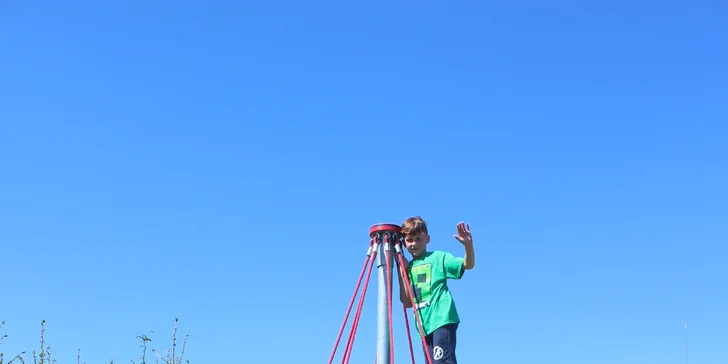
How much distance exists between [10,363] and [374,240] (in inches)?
150

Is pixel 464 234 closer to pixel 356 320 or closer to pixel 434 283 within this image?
pixel 434 283

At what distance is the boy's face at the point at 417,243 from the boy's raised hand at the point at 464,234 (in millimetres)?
467

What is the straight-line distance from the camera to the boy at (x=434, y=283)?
17.4 feet

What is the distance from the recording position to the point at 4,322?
7.32 meters

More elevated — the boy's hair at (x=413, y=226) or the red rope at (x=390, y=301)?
the boy's hair at (x=413, y=226)

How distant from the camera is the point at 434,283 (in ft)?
18.2

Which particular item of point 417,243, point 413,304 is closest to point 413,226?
point 417,243

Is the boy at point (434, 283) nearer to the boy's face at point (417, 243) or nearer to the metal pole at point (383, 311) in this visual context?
the boy's face at point (417, 243)

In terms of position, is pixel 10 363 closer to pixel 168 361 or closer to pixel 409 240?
pixel 168 361

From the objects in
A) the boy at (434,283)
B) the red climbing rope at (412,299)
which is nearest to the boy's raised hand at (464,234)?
the boy at (434,283)

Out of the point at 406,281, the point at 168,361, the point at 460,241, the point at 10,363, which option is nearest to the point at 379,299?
the point at 406,281

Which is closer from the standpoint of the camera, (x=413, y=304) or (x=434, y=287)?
(x=413, y=304)

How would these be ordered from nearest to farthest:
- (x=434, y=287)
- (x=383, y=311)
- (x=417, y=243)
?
1. (x=383, y=311)
2. (x=434, y=287)
3. (x=417, y=243)

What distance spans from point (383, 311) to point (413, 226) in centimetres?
75
